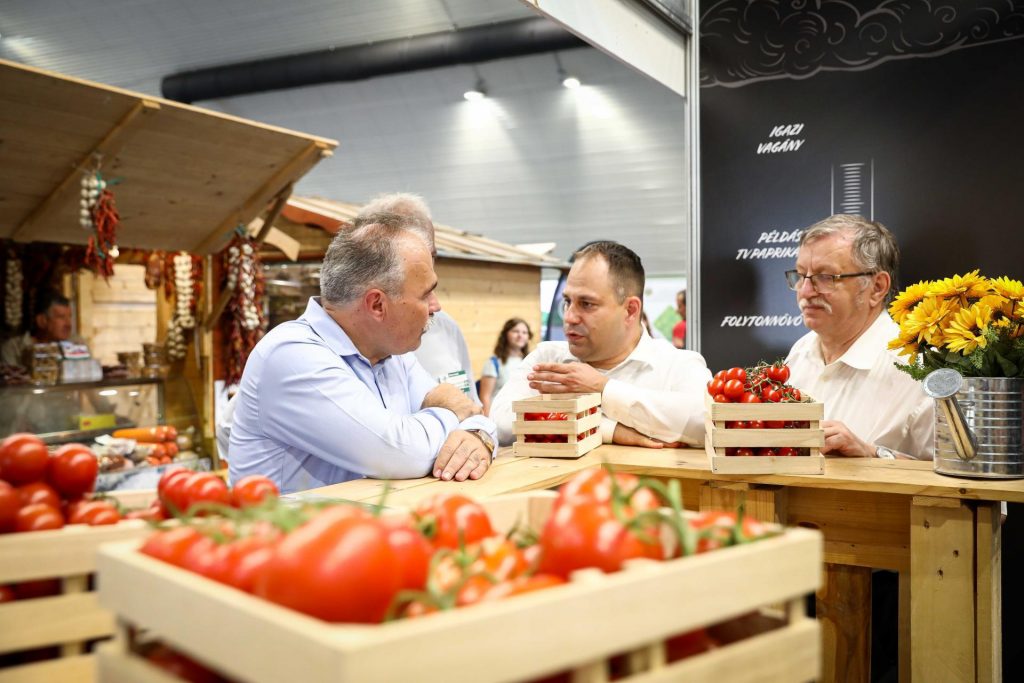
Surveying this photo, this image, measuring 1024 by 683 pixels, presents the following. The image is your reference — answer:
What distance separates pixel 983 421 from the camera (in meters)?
2.61

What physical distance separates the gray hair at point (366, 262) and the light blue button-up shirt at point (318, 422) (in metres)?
0.11

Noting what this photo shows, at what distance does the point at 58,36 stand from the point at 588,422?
518 inches

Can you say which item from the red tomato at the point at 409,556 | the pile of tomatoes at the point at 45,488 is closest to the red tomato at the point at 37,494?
the pile of tomatoes at the point at 45,488

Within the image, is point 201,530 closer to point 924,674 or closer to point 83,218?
point 924,674

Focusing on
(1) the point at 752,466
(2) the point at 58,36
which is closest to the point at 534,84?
(2) the point at 58,36

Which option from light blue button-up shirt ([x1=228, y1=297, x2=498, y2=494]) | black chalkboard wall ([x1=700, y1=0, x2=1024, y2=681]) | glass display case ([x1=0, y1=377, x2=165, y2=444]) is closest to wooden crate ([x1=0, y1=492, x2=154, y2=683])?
light blue button-up shirt ([x1=228, y1=297, x2=498, y2=494])

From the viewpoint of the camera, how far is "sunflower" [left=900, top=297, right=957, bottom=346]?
2.64m

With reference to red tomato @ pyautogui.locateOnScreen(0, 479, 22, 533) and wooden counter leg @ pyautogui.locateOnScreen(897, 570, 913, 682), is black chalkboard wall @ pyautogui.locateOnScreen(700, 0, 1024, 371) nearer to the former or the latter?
wooden counter leg @ pyautogui.locateOnScreen(897, 570, 913, 682)

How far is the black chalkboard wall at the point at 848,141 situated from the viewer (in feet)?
14.1

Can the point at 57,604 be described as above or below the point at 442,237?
below

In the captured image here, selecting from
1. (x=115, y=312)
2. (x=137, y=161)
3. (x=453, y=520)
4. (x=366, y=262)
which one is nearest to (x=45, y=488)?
(x=453, y=520)

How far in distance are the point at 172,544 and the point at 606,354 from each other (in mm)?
2839

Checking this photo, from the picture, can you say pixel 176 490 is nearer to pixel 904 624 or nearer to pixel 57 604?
pixel 57 604

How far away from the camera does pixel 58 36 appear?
42.8ft
